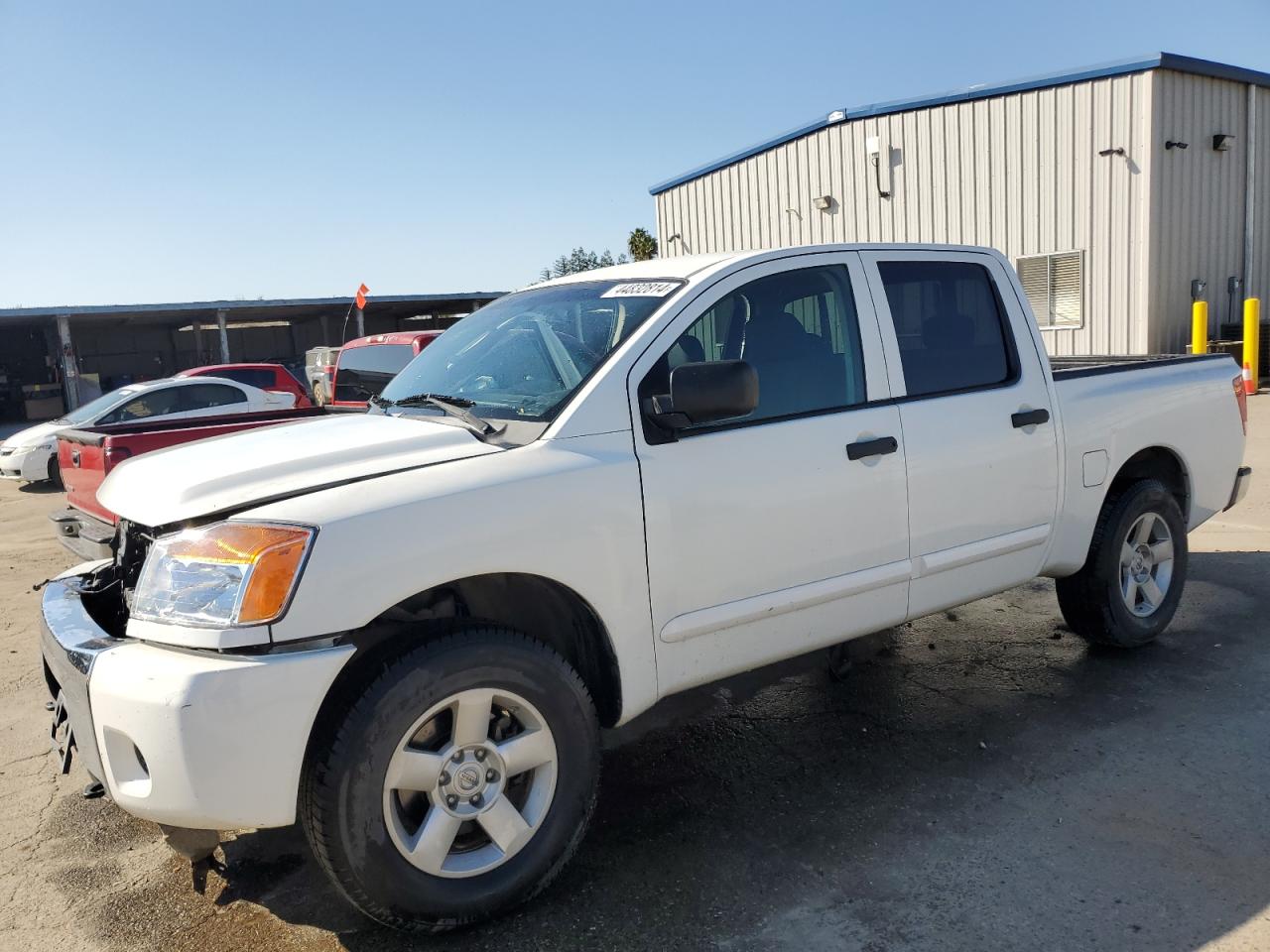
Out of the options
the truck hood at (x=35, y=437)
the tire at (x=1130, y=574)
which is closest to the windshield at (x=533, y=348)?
the tire at (x=1130, y=574)

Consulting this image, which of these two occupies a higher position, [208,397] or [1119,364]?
[1119,364]

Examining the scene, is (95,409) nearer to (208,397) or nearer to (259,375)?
(208,397)

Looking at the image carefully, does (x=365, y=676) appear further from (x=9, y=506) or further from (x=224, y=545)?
(x=9, y=506)

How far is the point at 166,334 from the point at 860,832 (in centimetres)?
3784

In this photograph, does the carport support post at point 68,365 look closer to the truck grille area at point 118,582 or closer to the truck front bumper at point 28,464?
the truck front bumper at point 28,464

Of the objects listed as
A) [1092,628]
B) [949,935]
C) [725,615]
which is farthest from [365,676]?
[1092,628]

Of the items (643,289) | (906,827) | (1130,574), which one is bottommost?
(906,827)

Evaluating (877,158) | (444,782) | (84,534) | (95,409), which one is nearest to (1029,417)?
(444,782)

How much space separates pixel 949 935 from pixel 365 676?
169 cm

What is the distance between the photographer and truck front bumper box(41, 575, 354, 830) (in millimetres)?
2381

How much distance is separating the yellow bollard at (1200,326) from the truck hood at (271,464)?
1506 cm

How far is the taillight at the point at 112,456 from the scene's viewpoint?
5.58m

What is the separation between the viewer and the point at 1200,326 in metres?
15.2

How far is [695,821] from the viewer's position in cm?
334
